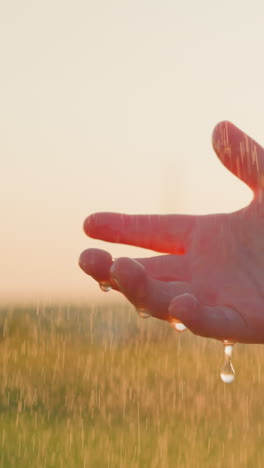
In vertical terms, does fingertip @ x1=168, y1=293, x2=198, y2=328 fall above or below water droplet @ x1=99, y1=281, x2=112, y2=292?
below

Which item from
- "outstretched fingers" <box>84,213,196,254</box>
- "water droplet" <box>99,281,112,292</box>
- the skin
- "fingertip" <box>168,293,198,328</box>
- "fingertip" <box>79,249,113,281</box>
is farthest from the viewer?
"outstretched fingers" <box>84,213,196,254</box>

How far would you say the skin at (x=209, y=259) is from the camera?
247cm

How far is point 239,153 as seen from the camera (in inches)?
107

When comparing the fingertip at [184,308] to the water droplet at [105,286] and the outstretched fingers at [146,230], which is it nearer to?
the water droplet at [105,286]

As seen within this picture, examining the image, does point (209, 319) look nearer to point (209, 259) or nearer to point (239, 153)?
point (209, 259)

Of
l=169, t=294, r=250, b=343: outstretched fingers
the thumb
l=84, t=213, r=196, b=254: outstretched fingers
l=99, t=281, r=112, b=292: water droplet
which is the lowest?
l=169, t=294, r=250, b=343: outstretched fingers

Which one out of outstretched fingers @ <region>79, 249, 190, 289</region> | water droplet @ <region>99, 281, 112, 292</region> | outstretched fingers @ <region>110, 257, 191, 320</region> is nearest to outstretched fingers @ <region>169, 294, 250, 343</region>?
outstretched fingers @ <region>110, 257, 191, 320</region>

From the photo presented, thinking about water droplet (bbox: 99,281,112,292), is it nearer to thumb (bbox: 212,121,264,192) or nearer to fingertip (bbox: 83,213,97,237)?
fingertip (bbox: 83,213,97,237)

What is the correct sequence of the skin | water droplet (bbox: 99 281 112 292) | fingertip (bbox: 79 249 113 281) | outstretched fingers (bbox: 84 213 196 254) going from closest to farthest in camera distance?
the skin → fingertip (bbox: 79 249 113 281) → water droplet (bbox: 99 281 112 292) → outstretched fingers (bbox: 84 213 196 254)

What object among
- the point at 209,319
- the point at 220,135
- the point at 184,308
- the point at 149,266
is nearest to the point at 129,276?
the point at 184,308

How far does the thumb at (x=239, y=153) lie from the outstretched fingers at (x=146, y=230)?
0.33 meters

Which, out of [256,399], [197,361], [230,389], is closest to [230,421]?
[256,399]

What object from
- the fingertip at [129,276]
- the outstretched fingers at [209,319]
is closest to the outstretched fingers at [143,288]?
the fingertip at [129,276]

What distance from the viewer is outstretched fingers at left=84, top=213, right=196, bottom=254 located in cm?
288
